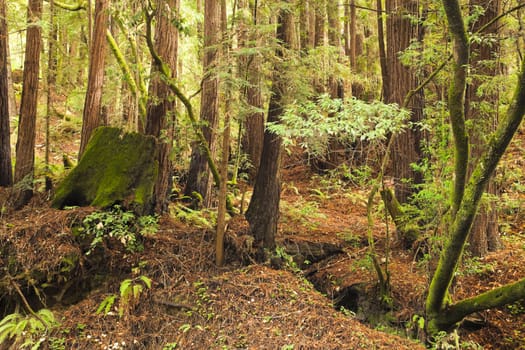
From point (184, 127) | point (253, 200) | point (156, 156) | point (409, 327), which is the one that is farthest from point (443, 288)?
point (156, 156)

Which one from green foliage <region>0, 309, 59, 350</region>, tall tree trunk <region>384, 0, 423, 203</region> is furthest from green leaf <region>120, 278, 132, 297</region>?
tall tree trunk <region>384, 0, 423, 203</region>

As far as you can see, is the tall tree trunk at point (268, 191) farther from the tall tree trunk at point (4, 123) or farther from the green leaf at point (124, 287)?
the tall tree trunk at point (4, 123)

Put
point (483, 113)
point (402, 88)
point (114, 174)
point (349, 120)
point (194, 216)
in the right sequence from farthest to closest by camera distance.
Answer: point (402, 88) < point (194, 216) < point (114, 174) < point (483, 113) < point (349, 120)

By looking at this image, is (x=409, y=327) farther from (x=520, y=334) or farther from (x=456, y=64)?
(x=456, y=64)

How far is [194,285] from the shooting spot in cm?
552

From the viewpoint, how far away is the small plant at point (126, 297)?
16.4 ft

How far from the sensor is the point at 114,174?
604 centimetres

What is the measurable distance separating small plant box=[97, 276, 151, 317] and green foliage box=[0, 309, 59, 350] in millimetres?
597

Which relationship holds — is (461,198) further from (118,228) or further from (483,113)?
(118,228)

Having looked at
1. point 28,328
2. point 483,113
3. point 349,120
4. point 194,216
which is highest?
point 483,113

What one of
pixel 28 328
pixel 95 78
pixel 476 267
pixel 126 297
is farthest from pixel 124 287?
pixel 476 267

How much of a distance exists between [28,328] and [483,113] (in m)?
6.84

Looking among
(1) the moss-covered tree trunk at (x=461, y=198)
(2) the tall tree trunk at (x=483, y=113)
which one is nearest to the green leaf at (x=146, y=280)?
(1) the moss-covered tree trunk at (x=461, y=198)

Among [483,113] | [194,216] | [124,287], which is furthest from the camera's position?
[194,216]
